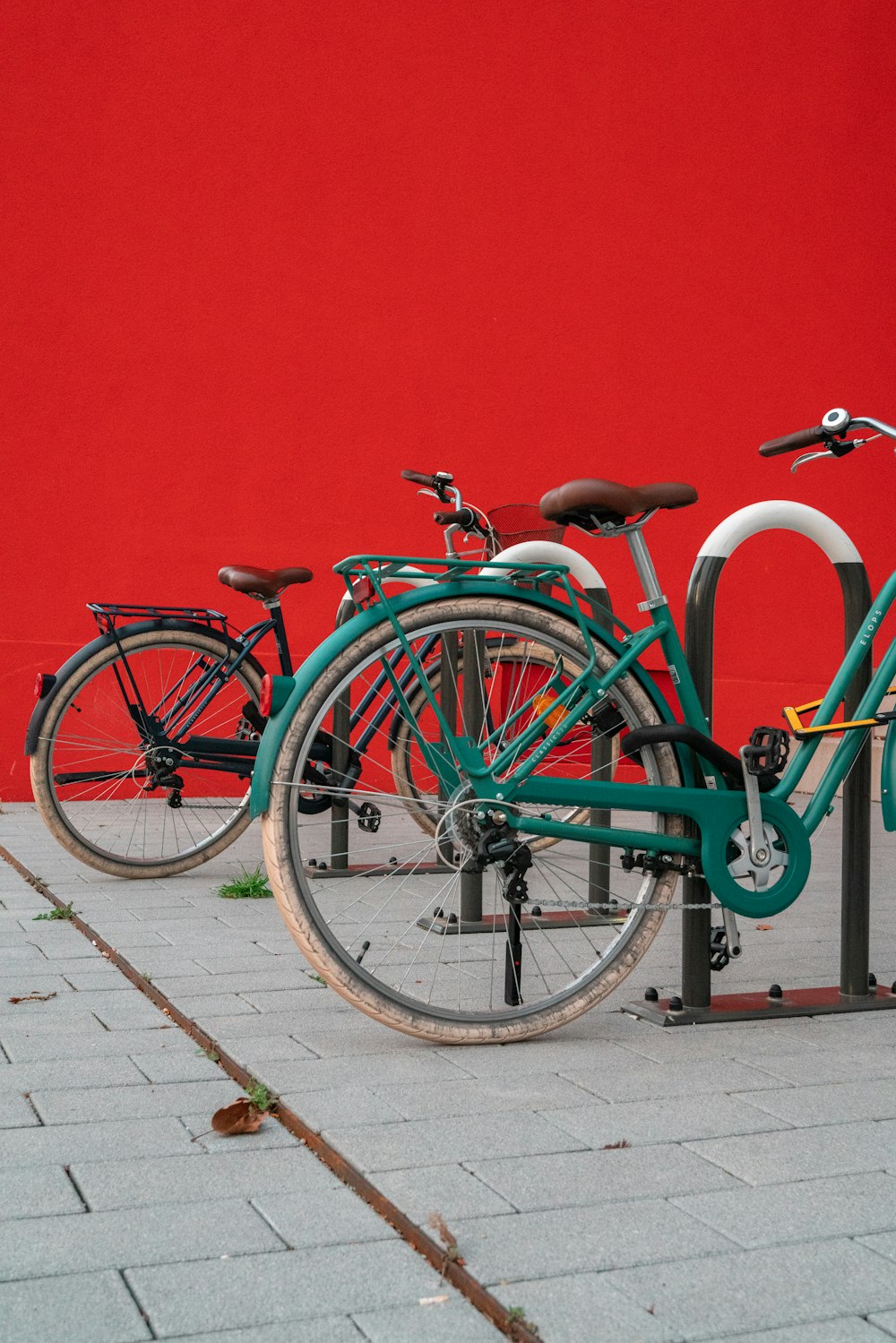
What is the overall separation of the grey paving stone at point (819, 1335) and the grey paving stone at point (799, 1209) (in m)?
0.20

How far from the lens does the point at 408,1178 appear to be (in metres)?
2.01

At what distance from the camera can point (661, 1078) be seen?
2549 mm

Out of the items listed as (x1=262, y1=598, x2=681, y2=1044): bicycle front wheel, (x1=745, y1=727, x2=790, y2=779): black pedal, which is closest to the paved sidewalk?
(x1=262, y1=598, x2=681, y2=1044): bicycle front wheel

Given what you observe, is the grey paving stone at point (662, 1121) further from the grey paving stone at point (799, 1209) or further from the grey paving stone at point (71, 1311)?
the grey paving stone at point (71, 1311)

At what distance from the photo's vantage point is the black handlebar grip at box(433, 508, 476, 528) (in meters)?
3.83

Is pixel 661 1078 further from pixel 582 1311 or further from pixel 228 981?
pixel 228 981

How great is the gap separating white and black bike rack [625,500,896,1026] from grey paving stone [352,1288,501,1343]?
1.35 metres

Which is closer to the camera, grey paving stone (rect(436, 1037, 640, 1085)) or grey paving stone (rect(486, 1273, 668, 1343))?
grey paving stone (rect(486, 1273, 668, 1343))

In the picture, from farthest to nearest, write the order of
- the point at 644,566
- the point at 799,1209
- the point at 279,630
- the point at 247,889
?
the point at 279,630, the point at 247,889, the point at 644,566, the point at 799,1209

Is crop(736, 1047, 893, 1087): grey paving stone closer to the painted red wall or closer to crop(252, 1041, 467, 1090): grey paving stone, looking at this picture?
crop(252, 1041, 467, 1090): grey paving stone

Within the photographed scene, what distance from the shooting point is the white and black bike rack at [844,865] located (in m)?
2.98

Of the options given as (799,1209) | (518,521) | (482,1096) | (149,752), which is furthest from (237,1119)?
(518,521)

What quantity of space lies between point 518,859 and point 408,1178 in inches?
32.2

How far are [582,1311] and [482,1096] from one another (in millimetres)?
804
